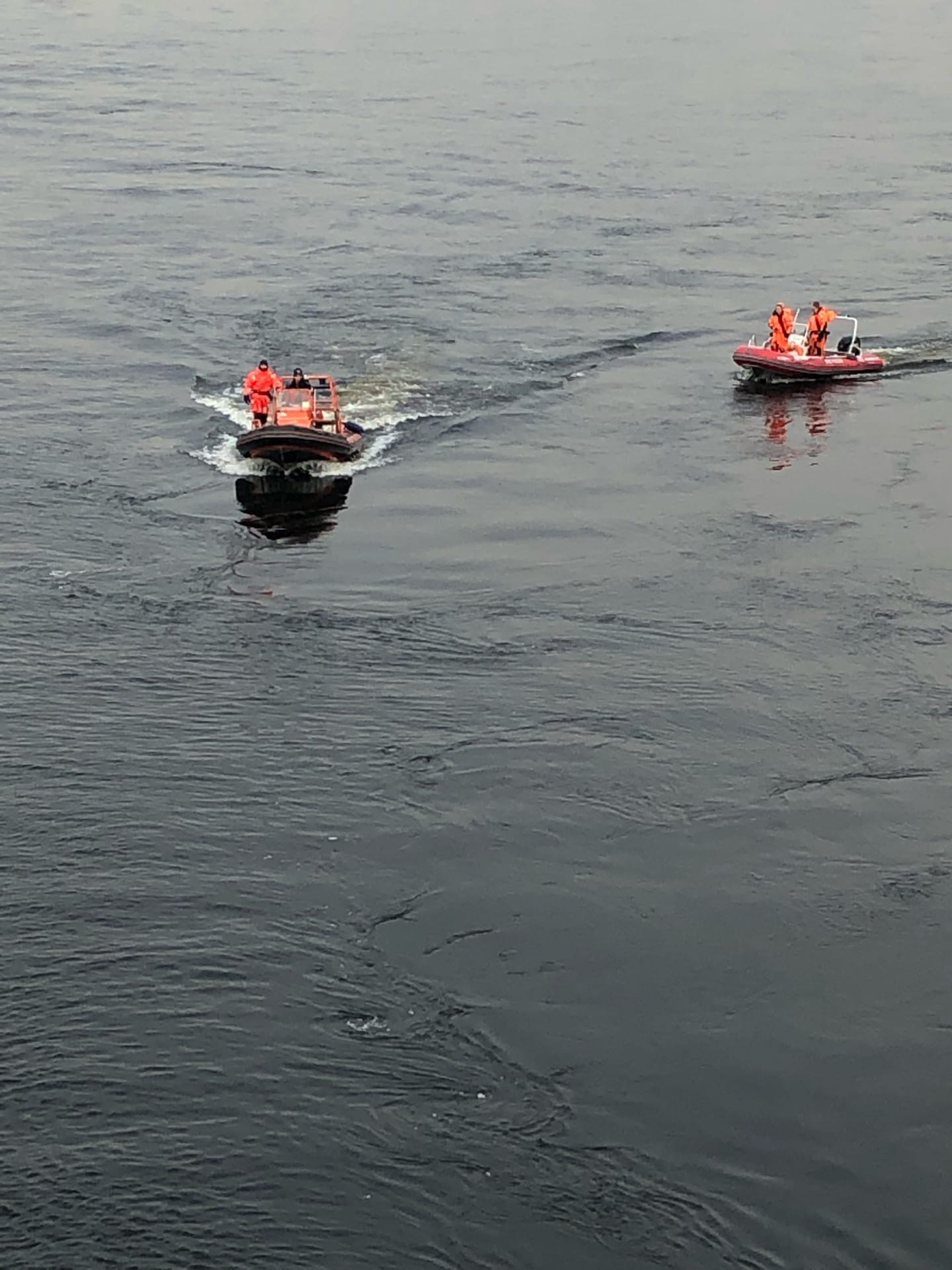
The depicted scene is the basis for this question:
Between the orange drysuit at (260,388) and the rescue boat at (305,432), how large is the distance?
19 centimetres

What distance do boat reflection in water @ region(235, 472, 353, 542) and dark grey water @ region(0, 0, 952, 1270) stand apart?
0.11 metres

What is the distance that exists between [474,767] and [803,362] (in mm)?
20744

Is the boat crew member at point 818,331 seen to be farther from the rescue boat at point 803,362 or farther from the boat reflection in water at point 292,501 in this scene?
the boat reflection in water at point 292,501

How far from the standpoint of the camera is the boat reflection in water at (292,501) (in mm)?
32906

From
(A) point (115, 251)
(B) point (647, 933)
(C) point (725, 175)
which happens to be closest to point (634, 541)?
(B) point (647, 933)

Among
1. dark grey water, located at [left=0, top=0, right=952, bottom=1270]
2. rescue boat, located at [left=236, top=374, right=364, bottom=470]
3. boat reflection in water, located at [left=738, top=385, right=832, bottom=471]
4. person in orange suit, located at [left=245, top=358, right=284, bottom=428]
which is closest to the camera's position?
dark grey water, located at [left=0, top=0, right=952, bottom=1270]

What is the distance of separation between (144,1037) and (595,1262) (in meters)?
5.52

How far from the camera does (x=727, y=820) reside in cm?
2328

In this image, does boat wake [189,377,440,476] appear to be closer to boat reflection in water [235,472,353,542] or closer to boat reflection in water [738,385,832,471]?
boat reflection in water [235,472,353,542]

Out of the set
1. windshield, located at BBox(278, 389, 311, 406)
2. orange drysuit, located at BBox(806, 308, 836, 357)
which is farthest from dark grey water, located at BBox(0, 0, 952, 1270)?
windshield, located at BBox(278, 389, 311, 406)

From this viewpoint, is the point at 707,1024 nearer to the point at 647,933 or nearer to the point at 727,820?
the point at 647,933

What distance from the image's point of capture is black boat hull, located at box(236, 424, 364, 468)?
32969mm

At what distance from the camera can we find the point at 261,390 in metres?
34.7

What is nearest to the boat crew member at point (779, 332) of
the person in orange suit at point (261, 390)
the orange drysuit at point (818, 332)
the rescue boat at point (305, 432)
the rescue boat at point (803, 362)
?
the rescue boat at point (803, 362)
